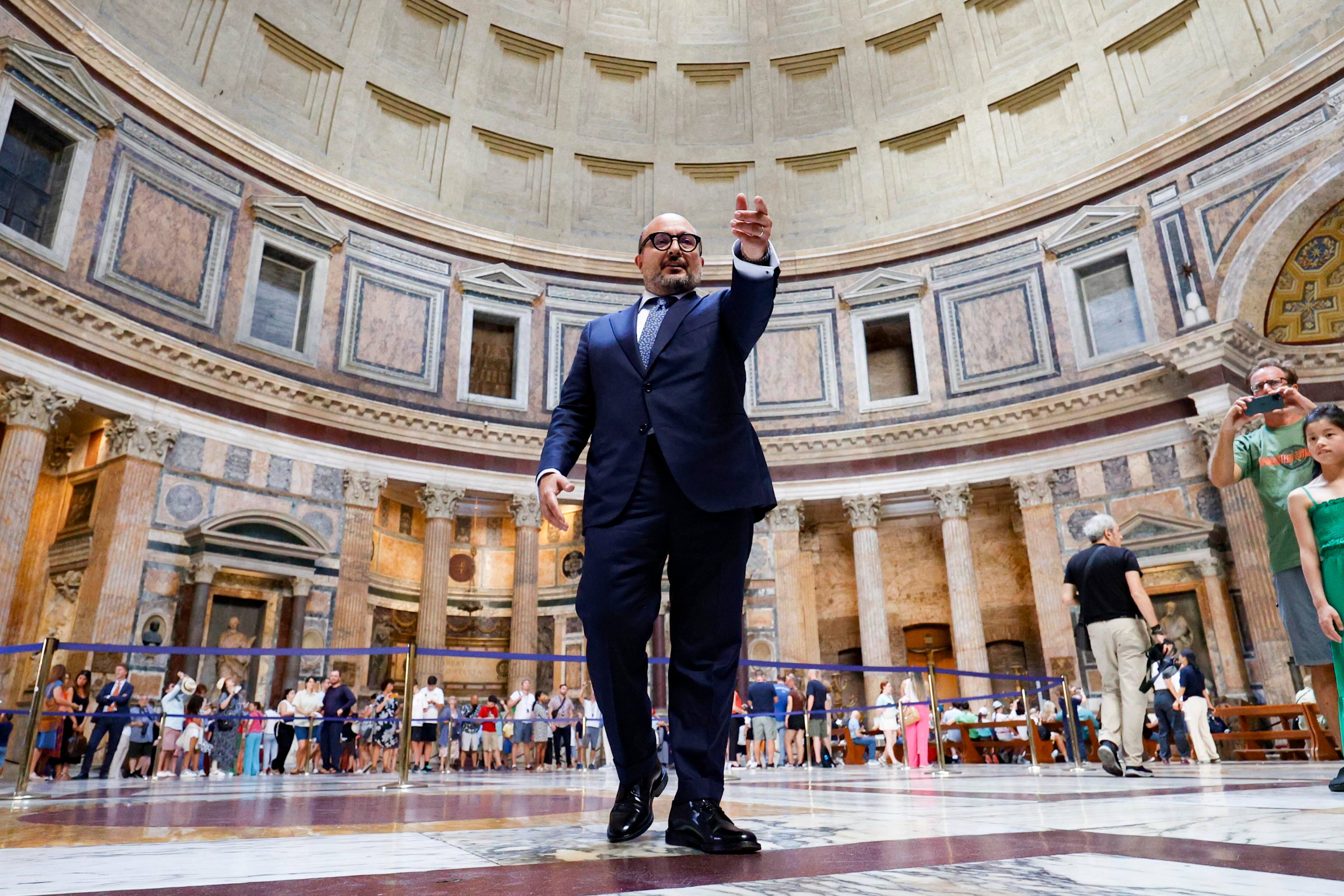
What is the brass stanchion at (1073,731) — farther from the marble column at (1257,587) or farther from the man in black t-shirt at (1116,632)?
the marble column at (1257,587)

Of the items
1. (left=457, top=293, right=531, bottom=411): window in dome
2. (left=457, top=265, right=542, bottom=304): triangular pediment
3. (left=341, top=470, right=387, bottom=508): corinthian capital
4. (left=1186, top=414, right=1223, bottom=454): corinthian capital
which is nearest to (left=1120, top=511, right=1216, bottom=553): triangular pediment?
(left=1186, top=414, right=1223, bottom=454): corinthian capital

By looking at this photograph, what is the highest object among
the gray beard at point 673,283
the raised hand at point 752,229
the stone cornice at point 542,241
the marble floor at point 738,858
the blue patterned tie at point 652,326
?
the stone cornice at point 542,241

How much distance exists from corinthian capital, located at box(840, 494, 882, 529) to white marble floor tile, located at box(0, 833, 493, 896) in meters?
17.2

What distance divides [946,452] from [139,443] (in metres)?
15.6

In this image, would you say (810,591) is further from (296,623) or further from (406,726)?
(406,726)

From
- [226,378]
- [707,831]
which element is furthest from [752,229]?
[226,378]

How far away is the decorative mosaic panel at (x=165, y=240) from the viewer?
14.2 m

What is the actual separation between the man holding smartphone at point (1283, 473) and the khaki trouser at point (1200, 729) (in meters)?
5.03

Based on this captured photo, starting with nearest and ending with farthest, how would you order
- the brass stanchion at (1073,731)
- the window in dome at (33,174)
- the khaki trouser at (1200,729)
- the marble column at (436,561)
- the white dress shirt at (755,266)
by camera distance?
the white dress shirt at (755,266)
the brass stanchion at (1073,731)
the khaki trouser at (1200,729)
the window in dome at (33,174)
the marble column at (436,561)

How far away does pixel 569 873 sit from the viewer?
1749mm

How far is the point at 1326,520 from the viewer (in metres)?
3.70

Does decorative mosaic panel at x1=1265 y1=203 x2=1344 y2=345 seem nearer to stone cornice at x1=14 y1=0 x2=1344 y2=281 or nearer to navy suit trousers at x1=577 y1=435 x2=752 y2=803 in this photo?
stone cornice at x1=14 y1=0 x2=1344 y2=281

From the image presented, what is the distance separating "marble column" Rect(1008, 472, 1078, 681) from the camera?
1617 cm

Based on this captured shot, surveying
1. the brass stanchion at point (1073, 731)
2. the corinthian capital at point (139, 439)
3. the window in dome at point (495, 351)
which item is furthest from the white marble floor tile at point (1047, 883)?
the window in dome at point (495, 351)
